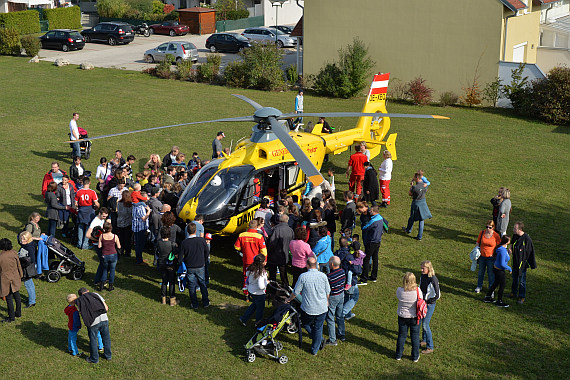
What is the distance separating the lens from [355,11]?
91.5 ft

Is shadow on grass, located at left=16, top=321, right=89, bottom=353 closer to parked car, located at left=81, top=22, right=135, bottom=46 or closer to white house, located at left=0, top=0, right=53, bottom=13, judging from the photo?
parked car, located at left=81, top=22, right=135, bottom=46

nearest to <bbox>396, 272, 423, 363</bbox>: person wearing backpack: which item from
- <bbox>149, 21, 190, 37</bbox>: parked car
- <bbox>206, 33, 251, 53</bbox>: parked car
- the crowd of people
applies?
the crowd of people

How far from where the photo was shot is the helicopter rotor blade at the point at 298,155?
30.5ft

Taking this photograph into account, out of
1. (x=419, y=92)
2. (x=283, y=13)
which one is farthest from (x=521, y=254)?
(x=283, y=13)

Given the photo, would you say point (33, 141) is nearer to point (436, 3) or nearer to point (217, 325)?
point (217, 325)

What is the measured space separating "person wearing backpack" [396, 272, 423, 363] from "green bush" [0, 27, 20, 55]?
109ft

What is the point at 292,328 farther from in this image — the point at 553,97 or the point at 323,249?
the point at 553,97

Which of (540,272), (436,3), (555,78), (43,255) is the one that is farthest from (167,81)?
(540,272)

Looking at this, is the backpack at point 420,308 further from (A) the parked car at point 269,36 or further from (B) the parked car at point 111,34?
(B) the parked car at point 111,34

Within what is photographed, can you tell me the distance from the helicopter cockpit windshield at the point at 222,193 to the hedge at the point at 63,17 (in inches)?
1566

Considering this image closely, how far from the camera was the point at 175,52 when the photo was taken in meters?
32.8

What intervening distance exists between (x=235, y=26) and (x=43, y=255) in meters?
41.7

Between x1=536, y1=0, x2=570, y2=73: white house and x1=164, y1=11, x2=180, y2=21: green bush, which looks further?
x1=164, y1=11, x2=180, y2=21: green bush

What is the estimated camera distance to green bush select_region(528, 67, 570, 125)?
928 inches
